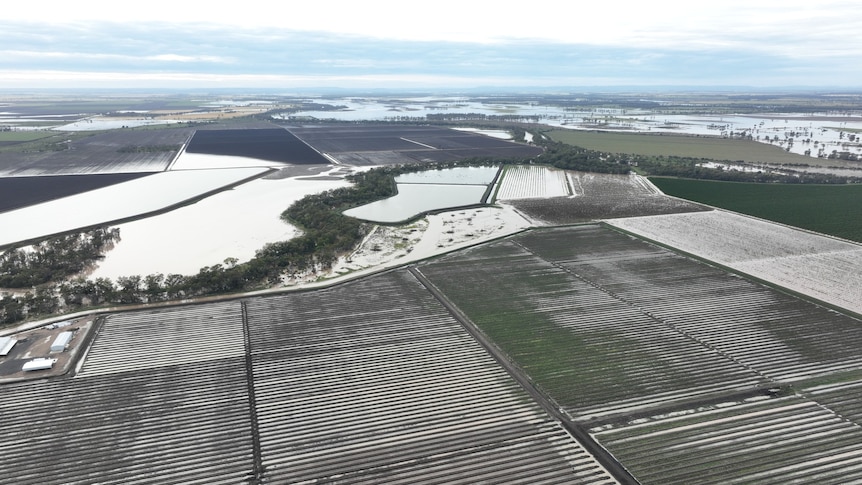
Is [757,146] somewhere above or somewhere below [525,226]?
above

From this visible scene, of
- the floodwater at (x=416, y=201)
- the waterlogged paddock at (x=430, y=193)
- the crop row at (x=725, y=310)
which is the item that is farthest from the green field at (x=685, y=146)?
the crop row at (x=725, y=310)

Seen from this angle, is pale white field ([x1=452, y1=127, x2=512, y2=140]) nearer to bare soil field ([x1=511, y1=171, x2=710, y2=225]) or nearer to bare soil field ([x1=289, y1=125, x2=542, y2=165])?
bare soil field ([x1=289, y1=125, x2=542, y2=165])

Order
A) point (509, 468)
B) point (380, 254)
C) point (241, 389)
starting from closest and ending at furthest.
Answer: point (509, 468), point (241, 389), point (380, 254)

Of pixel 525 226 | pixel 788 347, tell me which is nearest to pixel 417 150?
pixel 525 226

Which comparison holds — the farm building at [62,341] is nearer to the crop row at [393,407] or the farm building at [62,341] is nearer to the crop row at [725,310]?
the crop row at [393,407]

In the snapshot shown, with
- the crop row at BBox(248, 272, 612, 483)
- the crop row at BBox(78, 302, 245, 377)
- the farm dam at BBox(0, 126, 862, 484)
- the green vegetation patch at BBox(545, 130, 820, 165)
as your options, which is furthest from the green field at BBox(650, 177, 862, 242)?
the crop row at BBox(78, 302, 245, 377)

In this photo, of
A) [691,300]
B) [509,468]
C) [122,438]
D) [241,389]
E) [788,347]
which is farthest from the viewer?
[691,300]

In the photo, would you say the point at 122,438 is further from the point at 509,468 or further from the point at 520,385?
the point at 520,385
